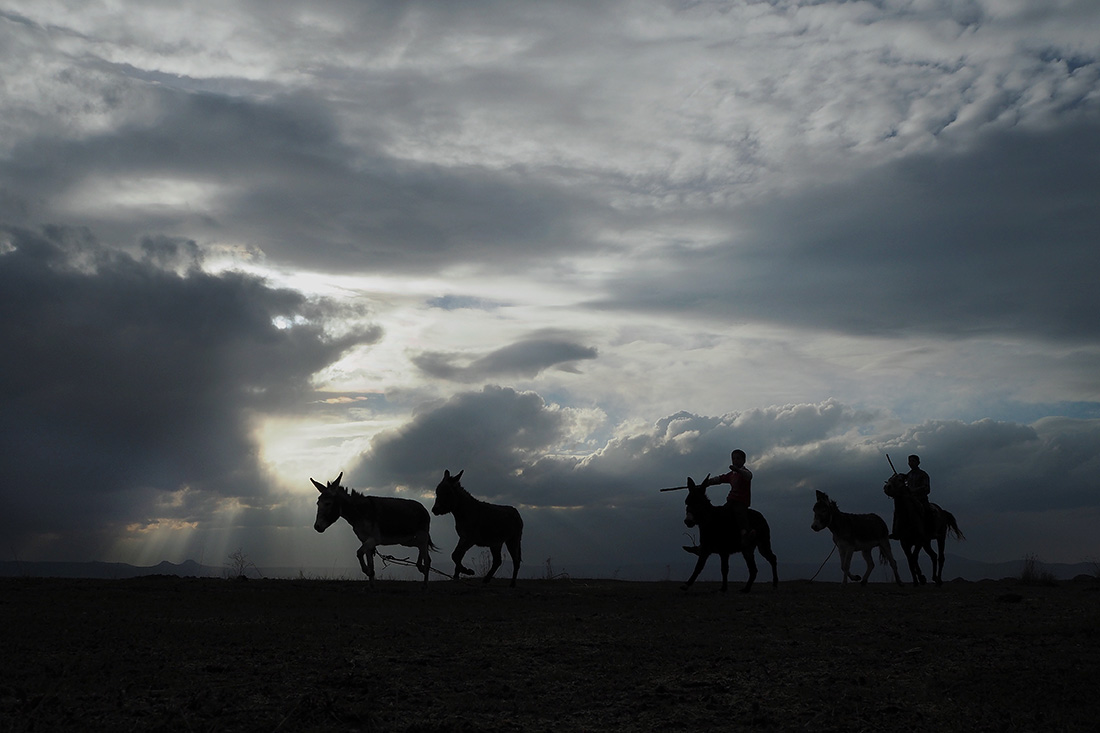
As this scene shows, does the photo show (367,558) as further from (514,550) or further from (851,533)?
(851,533)

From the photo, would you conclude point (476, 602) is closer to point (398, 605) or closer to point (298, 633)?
point (398, 605)

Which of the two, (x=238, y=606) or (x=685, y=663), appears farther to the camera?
(x=238, y=606)

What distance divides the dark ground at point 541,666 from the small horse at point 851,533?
625 cm

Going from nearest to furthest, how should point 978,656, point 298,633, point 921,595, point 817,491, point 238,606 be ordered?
1. point 978,656
2. point 298,633
3. point 238,606
4. point 921,595
5. point 817,491

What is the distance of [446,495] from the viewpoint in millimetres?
19734

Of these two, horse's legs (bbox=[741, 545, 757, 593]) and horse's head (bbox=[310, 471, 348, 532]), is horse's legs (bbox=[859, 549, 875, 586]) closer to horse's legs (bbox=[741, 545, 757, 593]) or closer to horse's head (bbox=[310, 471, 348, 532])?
horse's legs (bbox=[741, 545, 757, 593])

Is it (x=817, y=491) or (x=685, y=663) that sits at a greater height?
(x=817, y=491)

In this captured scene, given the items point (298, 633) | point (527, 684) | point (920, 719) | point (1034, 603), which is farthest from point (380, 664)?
point (1034, 603)

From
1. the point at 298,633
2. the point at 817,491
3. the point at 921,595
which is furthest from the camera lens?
the point at 817,491

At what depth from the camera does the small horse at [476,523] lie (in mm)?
19734

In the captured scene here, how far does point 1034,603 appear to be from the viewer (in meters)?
14.6

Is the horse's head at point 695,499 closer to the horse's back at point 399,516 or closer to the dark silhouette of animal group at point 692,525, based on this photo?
the dark silhouette of animal group at point 692,525

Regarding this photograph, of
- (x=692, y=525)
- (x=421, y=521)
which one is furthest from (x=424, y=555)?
(x=692, y=525)

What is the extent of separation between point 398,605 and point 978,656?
896 cm
